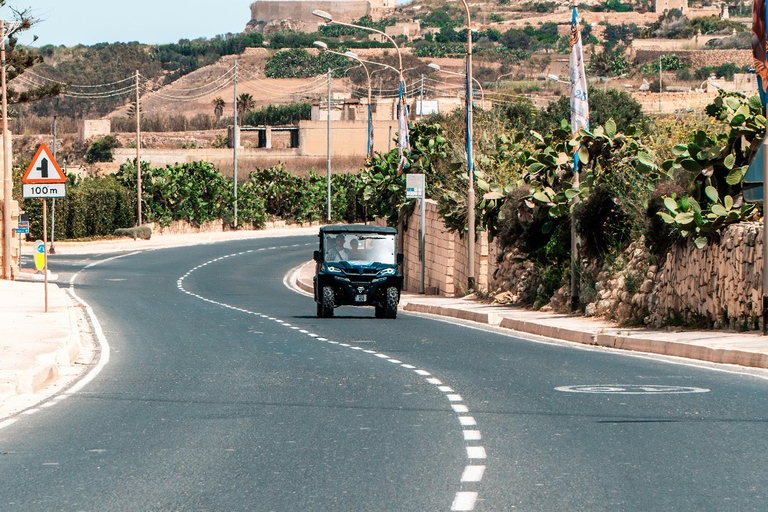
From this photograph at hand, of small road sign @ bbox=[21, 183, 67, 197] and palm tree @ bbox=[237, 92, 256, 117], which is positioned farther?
palm tree @ bbox=[237, 92, 256, 117]

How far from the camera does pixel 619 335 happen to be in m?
21.5

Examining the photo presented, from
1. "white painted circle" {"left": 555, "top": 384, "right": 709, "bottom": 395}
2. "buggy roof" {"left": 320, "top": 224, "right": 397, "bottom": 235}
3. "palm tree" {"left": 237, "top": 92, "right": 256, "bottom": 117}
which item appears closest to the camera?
"white painted circle" {"left": 555, "top": 384, "right": 709, "bottom": 395}

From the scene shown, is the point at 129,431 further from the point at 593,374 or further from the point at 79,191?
the point at 79,191

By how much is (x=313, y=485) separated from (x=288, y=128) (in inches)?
5468

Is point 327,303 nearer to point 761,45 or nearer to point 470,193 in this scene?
point 470,193

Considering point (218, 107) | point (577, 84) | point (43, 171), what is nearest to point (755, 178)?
point (577, 84)

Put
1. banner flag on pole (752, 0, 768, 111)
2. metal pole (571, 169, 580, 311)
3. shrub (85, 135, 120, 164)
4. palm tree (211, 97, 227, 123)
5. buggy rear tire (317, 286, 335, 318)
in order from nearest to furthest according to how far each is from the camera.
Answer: banner flag on pole (752, 0, 768, 111), metal pole (571, 169, 580, 311), buggy rear tire (317, 286, 335, 318), shrub (85, 135, 120, 164), palm tree (211, 97, 227, 123)

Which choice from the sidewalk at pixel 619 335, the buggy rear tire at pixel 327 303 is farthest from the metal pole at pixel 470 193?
the buggy rear tire at pixel 327 303

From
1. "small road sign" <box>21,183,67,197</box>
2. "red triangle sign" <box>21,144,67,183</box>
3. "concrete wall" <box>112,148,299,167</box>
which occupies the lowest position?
"small road sign" <box>21,183,67,197</box>

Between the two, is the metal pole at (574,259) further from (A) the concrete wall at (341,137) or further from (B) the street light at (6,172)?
(A) the concrete wall at (341,137)

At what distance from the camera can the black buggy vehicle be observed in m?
29.9

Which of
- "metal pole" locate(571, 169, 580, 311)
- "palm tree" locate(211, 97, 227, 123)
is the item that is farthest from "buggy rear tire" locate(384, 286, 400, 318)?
"palm tree" locate(211, 97, 227, 123)

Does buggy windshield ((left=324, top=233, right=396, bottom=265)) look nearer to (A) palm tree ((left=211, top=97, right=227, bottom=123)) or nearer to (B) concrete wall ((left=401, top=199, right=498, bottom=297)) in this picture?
(B) concrete wall ((left=401, top=199, right=498, bottom=297))

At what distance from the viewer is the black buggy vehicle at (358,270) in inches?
1177
